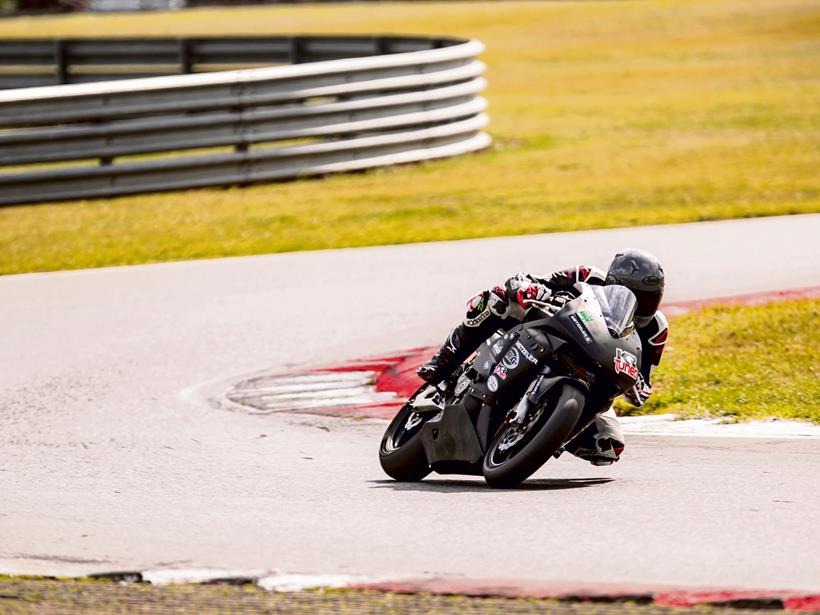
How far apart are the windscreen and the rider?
0.15 meters

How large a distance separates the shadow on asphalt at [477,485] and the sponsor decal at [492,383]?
487mm

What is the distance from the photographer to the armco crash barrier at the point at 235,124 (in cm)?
1894

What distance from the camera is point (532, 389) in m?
7.64

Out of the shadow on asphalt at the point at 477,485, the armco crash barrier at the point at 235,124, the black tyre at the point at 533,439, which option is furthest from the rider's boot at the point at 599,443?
the armco crash barrier at the point at 235,124

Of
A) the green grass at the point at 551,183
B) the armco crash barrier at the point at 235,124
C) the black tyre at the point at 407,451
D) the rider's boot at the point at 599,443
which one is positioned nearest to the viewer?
the rider's boot at the point at 599,443

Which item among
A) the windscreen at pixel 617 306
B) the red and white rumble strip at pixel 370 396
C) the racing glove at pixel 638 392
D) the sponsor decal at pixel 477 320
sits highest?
the windscreen at pixel 617 306

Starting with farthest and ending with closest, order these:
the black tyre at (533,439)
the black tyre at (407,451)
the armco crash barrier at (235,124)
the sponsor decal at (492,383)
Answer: the armco crash barrier at (235,124), the black tyre at (407,451), the sponsor decal at (492,383), the black tyre at (533,439)

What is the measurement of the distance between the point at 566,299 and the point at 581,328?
0.30 m

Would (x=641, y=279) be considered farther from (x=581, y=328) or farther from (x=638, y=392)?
(x=638, y=392)

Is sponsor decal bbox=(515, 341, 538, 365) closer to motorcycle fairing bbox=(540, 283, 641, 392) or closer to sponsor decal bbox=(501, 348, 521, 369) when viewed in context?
sponsor decal bbox=(501, 348, 521, 369)

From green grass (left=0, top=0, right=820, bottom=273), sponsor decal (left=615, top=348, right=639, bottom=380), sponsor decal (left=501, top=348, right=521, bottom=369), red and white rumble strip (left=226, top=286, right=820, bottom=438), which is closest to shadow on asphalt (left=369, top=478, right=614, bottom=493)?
sponsor decal (left=501, top=348, right=521, bottom=369)

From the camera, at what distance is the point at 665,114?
91.9 ft

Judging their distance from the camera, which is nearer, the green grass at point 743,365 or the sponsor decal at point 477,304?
the sponsor decal at point 477,304

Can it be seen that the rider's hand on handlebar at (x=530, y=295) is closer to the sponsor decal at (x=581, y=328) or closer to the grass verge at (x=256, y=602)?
the sponsor decal at (x=581, y=328)
